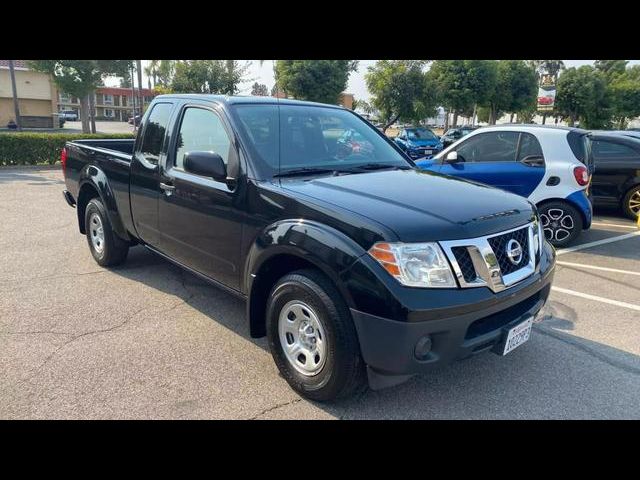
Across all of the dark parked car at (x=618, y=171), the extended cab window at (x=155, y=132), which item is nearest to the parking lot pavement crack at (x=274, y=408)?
the extended cab window at (x=155, y=132)

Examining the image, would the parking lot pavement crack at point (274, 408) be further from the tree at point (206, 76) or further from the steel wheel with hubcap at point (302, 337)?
the tree at point (206, 76)

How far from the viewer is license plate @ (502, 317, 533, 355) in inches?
112

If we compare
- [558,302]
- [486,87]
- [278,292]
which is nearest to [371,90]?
[486,87]

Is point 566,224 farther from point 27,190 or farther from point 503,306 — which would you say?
point 27,190

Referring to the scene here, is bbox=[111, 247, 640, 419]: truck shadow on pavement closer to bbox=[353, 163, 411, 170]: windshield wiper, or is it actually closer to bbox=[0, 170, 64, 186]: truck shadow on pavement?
bbox=[353, 163, 411, 170]: windshield wiper

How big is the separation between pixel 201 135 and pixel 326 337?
7.06ft

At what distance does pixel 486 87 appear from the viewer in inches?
1019

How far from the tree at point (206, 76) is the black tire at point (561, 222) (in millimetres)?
21213

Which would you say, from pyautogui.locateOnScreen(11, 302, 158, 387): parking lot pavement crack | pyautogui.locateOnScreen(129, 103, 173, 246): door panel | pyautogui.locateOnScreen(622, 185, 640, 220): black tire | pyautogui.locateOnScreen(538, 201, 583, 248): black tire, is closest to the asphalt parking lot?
pyautogui.locateOnScreen(11, 302, 158, 387): parking lot pavement crack

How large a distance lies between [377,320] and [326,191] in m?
0.97

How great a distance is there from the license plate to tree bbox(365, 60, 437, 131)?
73.2 ft

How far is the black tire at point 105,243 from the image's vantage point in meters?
5.29

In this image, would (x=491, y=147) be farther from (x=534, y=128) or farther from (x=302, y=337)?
(x=302, y=337)

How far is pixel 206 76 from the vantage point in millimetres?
24859
